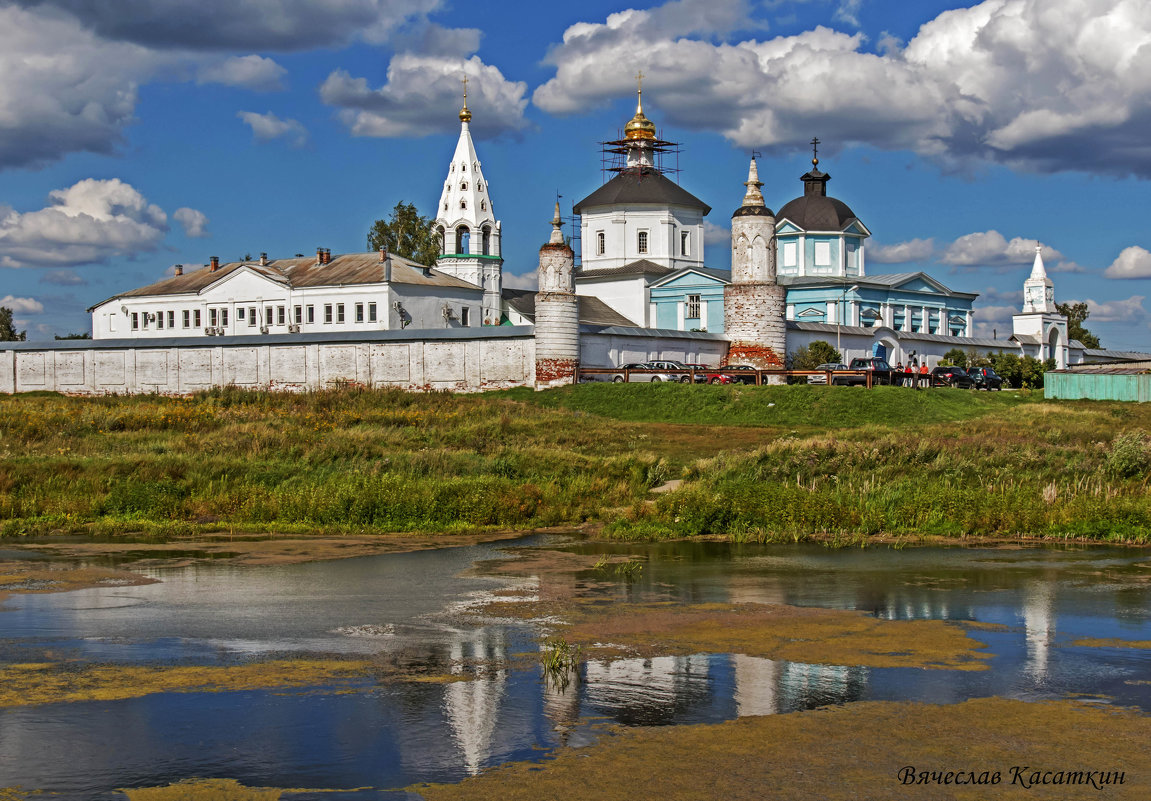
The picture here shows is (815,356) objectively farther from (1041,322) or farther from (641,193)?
(1041,322)

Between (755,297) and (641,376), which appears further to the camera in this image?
(755,297)

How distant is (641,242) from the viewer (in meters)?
64.1

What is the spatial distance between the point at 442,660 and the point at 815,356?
42.1m

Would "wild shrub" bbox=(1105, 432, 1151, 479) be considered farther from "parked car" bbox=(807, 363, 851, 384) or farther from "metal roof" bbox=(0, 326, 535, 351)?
"metal roof" bbox=(0, 326, 535, 351)

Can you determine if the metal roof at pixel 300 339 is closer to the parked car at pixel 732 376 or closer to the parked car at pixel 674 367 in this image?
the parked car at pixel 674 367

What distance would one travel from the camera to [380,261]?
58.4m

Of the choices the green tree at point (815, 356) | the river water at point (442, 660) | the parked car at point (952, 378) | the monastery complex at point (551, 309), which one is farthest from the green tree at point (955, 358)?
the river water at point (442, 660)

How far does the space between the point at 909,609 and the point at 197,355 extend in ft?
122

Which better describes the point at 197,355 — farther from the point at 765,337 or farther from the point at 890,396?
the point at 890,396

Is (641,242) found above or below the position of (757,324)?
above

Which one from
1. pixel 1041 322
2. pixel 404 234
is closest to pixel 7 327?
pixel 404 234

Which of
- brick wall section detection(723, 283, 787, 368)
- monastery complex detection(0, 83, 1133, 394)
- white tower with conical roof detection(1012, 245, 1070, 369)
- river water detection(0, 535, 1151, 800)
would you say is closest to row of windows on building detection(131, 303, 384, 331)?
monastery complex detection(0, 83, 1133, 394)

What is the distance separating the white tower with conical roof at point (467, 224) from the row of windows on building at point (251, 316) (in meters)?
5.71

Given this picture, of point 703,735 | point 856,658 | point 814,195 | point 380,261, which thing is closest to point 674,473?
point 856,658
